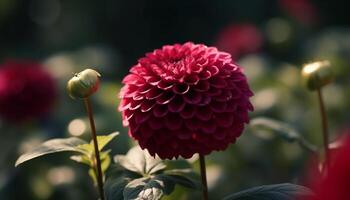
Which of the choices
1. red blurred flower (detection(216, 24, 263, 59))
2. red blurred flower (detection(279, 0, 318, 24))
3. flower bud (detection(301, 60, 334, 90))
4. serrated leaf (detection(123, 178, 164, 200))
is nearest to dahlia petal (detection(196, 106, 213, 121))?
serrated leaf (detection(123, 178, 164, 200))

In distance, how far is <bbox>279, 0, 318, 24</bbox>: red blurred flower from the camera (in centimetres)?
322

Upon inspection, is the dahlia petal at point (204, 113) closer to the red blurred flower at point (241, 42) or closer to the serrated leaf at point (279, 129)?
the serrated leaf at point (279, 129)

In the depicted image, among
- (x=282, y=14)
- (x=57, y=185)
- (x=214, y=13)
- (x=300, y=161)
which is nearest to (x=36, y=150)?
(x=57, y=185)

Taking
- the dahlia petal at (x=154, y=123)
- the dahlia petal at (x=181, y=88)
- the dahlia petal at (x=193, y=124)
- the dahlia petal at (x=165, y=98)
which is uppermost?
the dahlia petal at (x=181, y=88)

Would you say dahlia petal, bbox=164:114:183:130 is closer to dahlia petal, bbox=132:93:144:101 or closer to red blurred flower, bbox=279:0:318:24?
dahlia petal, bbox=132:93:144:101

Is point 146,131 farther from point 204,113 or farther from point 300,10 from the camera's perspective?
point 300,10

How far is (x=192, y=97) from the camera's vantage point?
100 cm

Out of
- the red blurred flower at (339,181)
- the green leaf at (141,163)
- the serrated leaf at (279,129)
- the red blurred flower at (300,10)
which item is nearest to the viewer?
the red blurred flower at (339,181)

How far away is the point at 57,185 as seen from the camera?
6.10 ft

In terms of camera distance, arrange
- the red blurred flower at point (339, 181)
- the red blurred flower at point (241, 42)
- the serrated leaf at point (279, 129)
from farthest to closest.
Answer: the red blurred flower at point (241, 42)
the serrated leaf at point (279, 129)
the red blurred flower at point (339, 181)

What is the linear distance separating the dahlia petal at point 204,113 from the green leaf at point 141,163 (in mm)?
146

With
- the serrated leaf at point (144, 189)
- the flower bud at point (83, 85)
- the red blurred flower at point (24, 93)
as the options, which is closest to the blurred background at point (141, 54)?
the red blurred flower at point (24, 93)

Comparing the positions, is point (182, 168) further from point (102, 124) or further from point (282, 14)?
point (282, 14)

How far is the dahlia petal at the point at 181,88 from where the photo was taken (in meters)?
0.99
